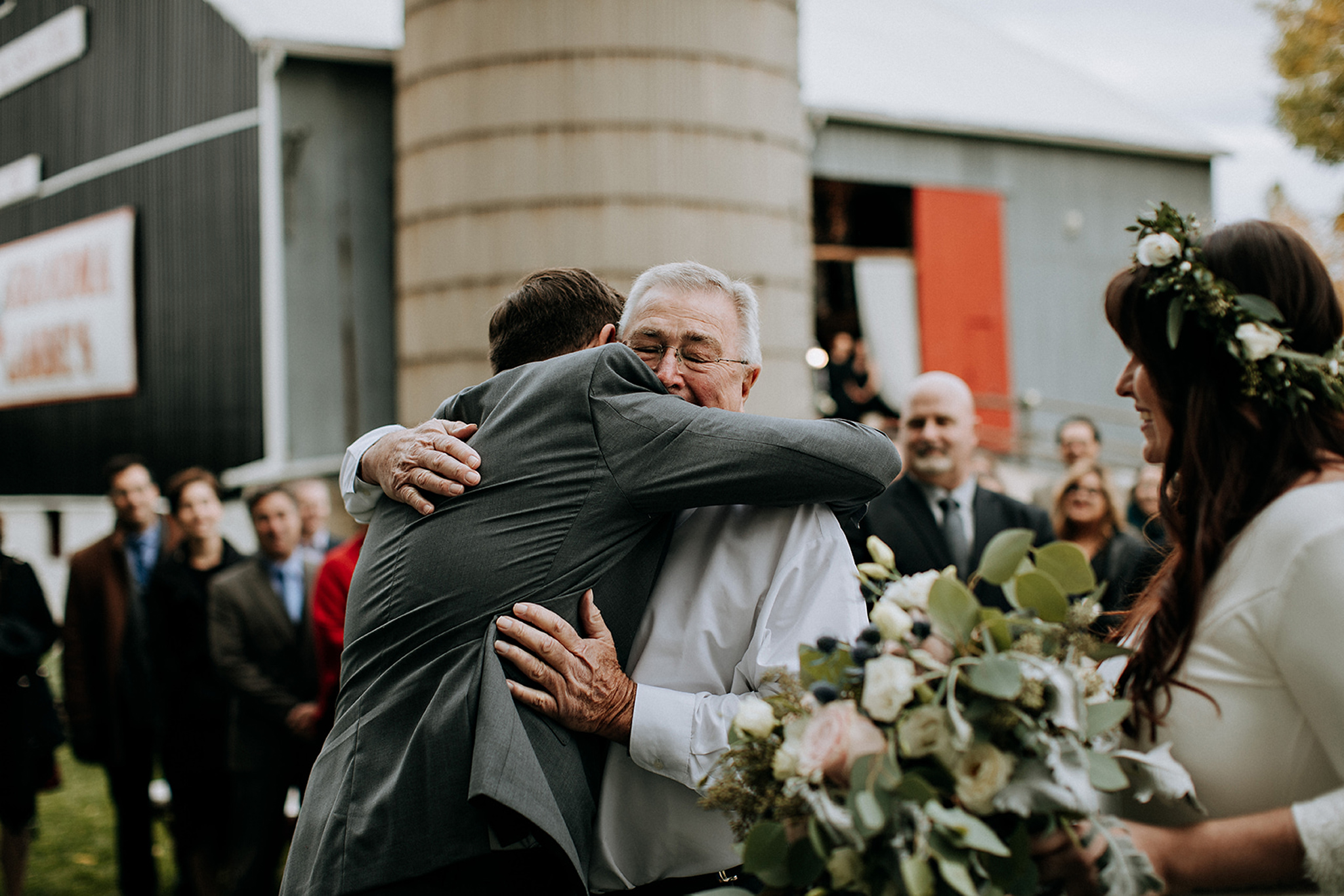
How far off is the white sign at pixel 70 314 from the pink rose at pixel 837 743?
15.1m

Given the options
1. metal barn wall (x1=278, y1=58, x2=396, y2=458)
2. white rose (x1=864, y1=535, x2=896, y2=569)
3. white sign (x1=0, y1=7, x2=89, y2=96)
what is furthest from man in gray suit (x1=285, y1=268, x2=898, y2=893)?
white sign (x1=0, y1=7, x2=89, y2=96)

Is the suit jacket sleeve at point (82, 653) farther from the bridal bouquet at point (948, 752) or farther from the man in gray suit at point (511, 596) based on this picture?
the bridal bouquet at point (948, 752)

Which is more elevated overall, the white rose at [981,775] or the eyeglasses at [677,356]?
the eyeglasses at [677,356]

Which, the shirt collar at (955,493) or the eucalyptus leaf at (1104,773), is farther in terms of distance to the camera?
the shirt collar at (955,493)

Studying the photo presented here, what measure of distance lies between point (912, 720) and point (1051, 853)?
0.96ft

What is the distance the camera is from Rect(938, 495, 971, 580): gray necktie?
490cm

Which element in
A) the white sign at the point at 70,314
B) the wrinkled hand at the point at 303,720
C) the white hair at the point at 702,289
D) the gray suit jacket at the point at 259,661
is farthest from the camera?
the white sign at the point at 70,314

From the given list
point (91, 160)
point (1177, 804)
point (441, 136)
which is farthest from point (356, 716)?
point (91, 160)

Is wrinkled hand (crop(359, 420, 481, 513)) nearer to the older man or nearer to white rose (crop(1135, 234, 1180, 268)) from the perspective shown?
white rose (crop(1135, 234, 1180, 268))

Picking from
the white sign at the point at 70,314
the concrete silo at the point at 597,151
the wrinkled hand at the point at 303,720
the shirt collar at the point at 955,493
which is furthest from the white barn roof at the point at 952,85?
the wrinkled hand at the point at 303,720

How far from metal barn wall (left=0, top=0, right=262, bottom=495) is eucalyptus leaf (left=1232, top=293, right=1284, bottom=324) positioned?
12.6 metres

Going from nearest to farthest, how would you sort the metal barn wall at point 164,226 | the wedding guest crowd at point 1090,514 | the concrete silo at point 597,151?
the wedding guest crowd at point 1090,514 < the concrete silo at point 597,151 < the metal barn wall at point 164,226

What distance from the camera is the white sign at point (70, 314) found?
14766 mm

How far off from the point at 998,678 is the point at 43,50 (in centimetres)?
1944
